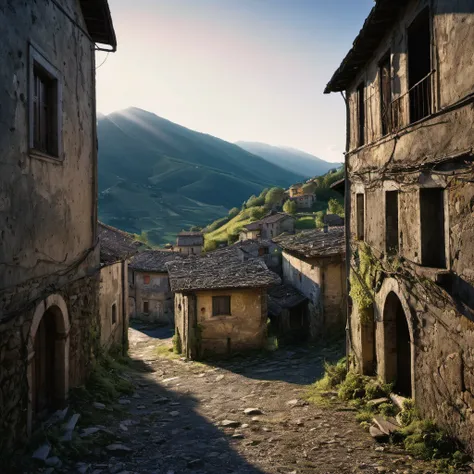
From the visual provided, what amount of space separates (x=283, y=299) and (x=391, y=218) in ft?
46.5

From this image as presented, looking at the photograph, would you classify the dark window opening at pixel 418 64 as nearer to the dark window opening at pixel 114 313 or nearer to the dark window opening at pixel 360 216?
the dark window opening at pixel 360 216

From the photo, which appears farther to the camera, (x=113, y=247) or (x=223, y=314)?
(x=223, y=314)

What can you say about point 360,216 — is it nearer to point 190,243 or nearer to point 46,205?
point 46,205

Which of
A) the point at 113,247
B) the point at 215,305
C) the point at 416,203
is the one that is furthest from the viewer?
the point at 215,305

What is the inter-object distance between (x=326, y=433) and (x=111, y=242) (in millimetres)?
11321

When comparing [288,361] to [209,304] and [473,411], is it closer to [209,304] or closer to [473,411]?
[209,304]

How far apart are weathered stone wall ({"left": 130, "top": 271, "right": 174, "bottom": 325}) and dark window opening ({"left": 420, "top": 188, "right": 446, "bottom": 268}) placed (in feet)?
90.9

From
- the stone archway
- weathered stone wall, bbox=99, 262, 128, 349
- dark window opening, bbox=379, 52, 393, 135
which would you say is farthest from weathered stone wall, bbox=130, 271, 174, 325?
dark window opening, bbox=379, 52, 393, 135

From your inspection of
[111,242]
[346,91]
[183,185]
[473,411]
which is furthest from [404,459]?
[183,185]

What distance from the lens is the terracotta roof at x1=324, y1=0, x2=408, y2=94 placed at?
27.2ft

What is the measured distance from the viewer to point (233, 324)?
17.8m

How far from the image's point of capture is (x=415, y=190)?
25.0 feet

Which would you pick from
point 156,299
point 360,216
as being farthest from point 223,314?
point 156,299

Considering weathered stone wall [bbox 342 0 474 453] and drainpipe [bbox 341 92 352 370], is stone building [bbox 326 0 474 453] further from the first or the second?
drainpipe [bbox 341 92 352 370]
